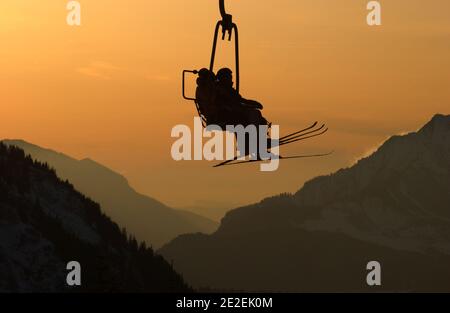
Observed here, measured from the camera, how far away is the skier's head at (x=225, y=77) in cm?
3528

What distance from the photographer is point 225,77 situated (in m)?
35.3

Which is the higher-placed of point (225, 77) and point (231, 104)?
point (225, 77)

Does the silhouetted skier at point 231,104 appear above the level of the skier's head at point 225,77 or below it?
below

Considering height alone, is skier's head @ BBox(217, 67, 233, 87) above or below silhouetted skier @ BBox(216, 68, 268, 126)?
above

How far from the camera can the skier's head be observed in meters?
35.3
